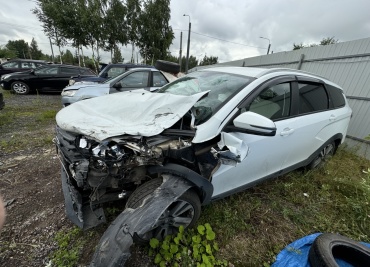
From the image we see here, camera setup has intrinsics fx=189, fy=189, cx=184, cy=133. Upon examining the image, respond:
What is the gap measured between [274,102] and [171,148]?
140cm

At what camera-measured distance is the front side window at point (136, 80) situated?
5531 mm

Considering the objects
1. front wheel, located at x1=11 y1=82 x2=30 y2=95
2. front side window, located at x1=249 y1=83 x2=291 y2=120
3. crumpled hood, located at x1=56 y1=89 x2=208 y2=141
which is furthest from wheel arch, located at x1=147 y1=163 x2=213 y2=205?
front wheel, located at x1=11 y1=82 x2=30 y2=95

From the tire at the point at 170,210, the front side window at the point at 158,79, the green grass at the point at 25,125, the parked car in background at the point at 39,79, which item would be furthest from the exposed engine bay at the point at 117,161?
the parked car in background at the point at 39,79

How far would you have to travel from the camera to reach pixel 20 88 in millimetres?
8656

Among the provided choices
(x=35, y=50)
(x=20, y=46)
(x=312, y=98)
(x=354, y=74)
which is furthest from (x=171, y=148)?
(x=20, y=46)

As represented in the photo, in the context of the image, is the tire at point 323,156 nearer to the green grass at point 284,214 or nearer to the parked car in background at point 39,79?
the green grass at point 284,214

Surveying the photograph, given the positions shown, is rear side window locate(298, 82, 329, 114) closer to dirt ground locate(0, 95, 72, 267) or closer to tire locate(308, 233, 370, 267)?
tire locate(308, 233, 370, 267)

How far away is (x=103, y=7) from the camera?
61.4 feet

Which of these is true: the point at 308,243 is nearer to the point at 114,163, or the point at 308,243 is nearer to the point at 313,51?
the point at 114,163

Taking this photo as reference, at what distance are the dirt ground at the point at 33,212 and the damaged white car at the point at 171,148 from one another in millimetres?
440

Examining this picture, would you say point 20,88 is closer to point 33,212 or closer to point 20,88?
point 20,88

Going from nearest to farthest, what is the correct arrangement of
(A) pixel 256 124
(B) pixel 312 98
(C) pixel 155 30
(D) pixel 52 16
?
1. (A) pixel 256 124
2. (B) pixel 312 98
3. (D) pixel 52 16
4. (C) pixel 155 30

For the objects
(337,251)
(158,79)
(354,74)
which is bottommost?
(337,251)

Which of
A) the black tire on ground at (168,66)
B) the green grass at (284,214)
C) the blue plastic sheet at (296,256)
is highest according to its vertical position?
the black tire on ground at (168,66)
